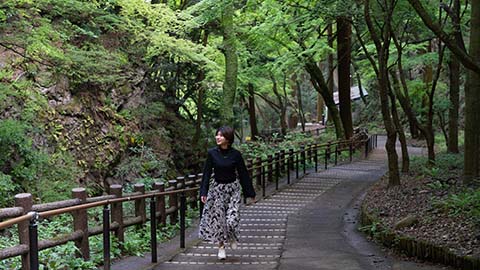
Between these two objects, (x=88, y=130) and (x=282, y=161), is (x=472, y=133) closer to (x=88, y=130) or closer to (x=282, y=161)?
(x=282, y=161)

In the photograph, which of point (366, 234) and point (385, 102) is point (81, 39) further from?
point (366, 234)

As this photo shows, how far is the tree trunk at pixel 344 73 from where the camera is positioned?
23.0 meters

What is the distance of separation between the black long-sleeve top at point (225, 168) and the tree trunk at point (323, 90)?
15.9 meters

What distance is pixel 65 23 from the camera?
1259 centimetres

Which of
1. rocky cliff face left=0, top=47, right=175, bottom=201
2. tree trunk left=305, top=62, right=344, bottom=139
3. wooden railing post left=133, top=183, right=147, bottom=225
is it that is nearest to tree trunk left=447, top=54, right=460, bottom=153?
tree trunk left=305, top=62, right=344, bottom=139

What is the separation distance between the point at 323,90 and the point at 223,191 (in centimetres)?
1804

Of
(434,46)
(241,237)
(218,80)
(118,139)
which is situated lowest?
(241,237)

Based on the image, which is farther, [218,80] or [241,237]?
[218,80]

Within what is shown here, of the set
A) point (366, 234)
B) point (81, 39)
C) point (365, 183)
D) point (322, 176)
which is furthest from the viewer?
point (322, 176)

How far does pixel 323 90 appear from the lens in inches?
949

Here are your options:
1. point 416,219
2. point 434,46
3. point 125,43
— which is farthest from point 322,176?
point 434,46

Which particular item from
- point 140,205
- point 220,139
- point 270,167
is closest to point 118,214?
point 140,205

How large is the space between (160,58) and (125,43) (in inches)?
53.0

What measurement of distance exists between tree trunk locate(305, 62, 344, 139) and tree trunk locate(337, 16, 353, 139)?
2.23 ft
